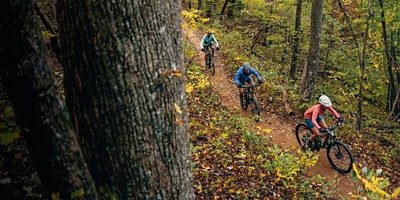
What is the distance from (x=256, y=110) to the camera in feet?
40.0

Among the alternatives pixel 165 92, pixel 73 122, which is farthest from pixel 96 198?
pixel 165 92

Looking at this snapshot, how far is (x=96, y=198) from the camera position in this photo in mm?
2527

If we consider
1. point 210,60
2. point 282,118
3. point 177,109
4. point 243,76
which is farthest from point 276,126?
point 177,109

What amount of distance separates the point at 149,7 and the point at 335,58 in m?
17.6

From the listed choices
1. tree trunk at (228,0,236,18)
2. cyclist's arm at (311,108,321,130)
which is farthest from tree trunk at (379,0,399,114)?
tree trunk at (228,0,236,18)

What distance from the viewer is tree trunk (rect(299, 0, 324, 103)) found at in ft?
38.6

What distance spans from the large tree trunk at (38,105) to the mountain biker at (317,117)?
24.5 feet

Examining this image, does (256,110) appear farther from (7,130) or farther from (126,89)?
(126,89)

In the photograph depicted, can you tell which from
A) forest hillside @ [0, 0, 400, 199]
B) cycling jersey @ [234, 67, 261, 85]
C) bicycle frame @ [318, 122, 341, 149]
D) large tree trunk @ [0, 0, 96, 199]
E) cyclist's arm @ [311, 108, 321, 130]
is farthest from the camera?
cycling jersey @ [234, 67, 261, 85]

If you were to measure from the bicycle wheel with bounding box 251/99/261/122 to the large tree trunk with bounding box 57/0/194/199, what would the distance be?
371 inches

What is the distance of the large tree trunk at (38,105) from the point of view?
2049mm

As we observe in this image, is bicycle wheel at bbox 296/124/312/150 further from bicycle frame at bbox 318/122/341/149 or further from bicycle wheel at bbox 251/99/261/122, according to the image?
bicycle wheel at bbox 251/99/261/122

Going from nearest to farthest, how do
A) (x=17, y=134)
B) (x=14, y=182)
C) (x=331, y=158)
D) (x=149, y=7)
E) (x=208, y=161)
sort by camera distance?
(x=17, y=134) → (x=149, y=7) → (x=14, y=182) → (x=208, y=161) → (x=331, y=158)

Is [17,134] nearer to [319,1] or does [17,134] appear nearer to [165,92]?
[165,92]
